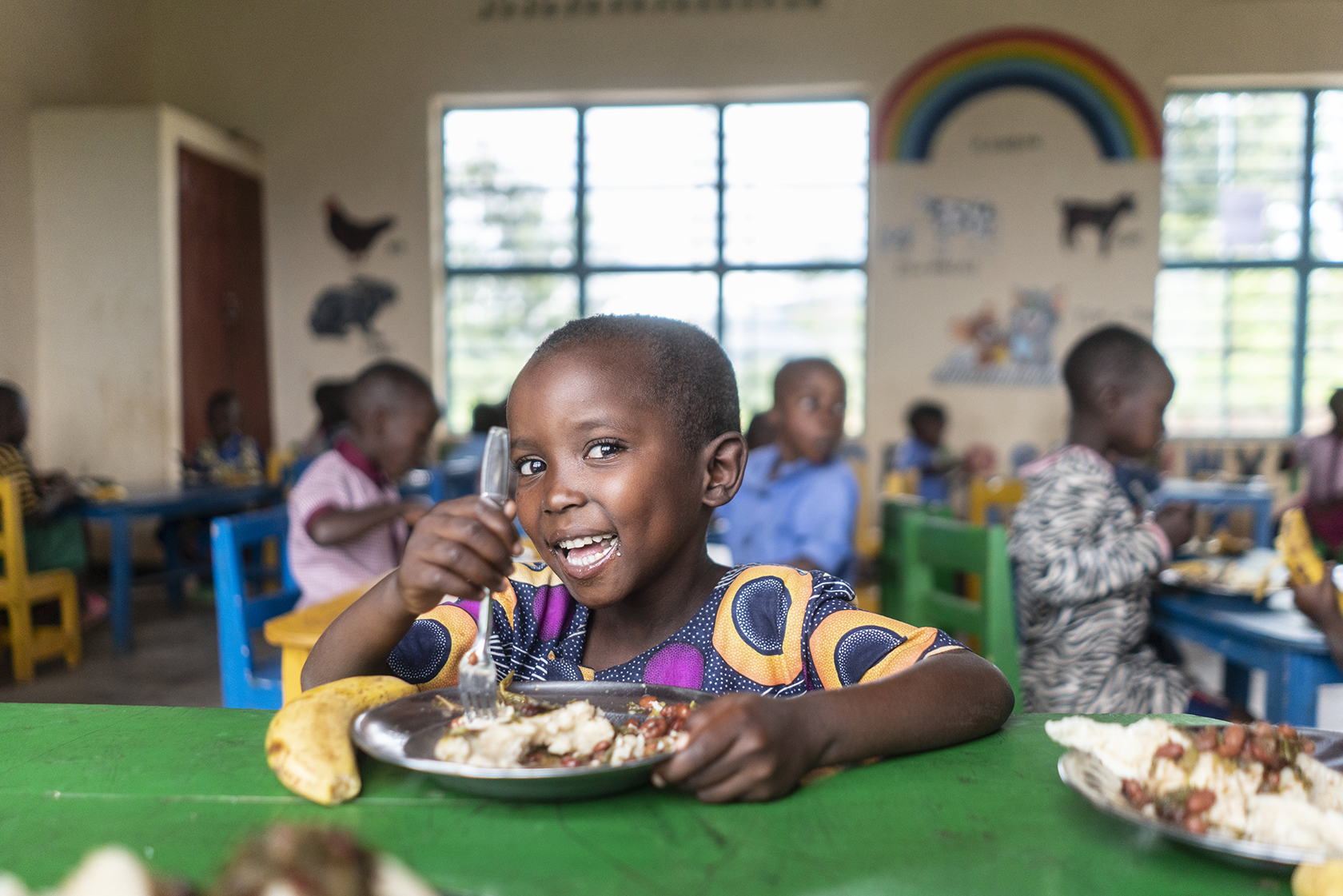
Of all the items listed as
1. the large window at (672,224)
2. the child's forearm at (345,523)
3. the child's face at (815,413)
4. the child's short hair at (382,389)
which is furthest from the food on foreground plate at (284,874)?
the large window at (672,224)

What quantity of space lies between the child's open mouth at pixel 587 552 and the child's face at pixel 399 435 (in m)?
1.93

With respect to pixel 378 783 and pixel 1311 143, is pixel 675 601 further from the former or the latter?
pixel 1311 143

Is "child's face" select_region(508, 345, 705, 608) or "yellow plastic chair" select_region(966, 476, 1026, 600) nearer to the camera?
"child's face" select_region(508, 345, 705, 608)

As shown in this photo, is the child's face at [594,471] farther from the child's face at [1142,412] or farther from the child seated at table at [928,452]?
the child seated at table at [928,452]

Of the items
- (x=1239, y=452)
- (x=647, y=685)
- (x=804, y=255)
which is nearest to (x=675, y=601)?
(x=647, y=685)

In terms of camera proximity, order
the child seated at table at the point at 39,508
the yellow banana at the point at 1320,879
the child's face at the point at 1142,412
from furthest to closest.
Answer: the child seated at table at the point at 39,508, the child's face at the point at 1142,412, the yellow banana at the point at 1320,879

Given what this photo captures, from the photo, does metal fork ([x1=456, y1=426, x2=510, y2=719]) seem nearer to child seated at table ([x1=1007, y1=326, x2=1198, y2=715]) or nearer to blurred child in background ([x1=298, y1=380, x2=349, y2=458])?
child seated at table ([x1=1007, y1=326, x2=1198, y2=715])

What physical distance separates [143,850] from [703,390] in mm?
694

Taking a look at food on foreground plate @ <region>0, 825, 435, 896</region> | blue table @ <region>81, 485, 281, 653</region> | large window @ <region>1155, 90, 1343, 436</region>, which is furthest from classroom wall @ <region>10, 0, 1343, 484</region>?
food on foreground plate @ <region>0, 825, 435, 896</region>

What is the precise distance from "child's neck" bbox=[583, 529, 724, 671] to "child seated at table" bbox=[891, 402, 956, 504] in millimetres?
5345

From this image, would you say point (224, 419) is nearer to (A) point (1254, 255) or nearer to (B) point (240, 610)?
(B) point (240, 610)

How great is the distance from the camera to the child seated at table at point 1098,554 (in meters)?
1.96

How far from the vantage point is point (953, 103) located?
6.83 metres

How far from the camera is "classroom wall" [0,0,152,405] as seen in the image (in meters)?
5.80
